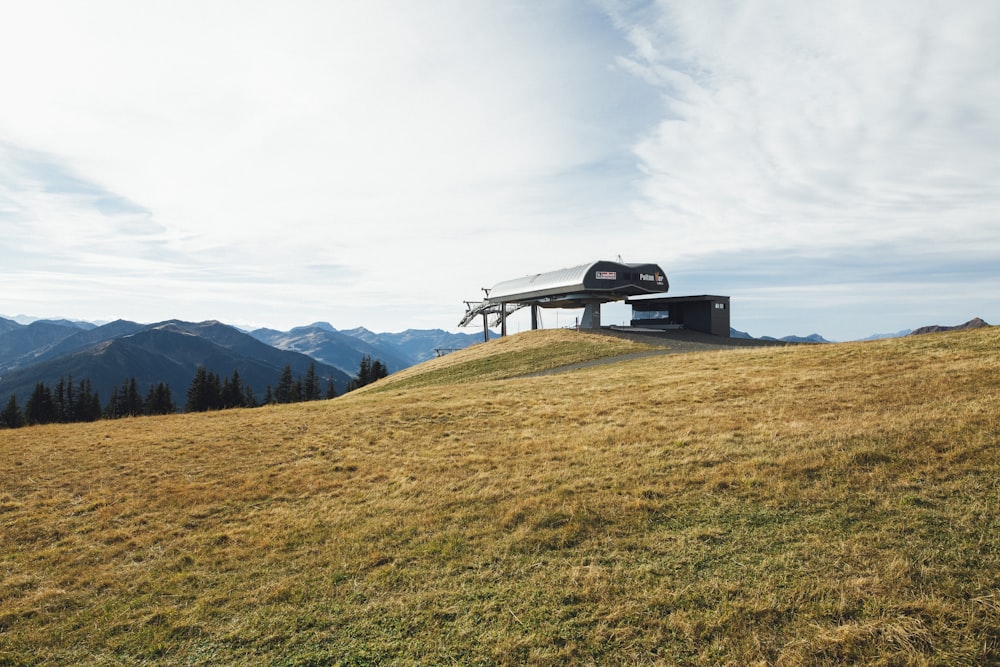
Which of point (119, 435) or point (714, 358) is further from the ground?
point (714, 358)

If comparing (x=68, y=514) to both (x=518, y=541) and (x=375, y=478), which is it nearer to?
(x=375, y=478)

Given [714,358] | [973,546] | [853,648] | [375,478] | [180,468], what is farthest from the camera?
[714,358]

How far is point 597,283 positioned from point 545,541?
44173 mm

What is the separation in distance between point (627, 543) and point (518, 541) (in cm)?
177

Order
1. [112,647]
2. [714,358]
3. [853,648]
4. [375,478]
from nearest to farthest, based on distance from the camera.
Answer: [853,648] → [112,647] → [375,478] → [714,358]

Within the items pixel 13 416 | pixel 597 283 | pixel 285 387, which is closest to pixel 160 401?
pixel 13 416

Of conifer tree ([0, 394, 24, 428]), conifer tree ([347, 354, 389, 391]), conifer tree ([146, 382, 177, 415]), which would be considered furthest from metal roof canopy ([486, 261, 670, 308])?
conifer tree ([0, 394, 24, 428])

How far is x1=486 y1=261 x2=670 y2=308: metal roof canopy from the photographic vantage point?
1993 inches

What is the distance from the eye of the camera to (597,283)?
1989 inches

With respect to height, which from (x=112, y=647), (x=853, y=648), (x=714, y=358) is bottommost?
(x=112, y=647)

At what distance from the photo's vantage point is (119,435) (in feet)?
61.1

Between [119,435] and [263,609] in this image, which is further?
[119,435]

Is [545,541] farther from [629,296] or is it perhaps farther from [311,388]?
[311,388]

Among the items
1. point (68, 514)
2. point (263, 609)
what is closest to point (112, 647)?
point (263, 609)
